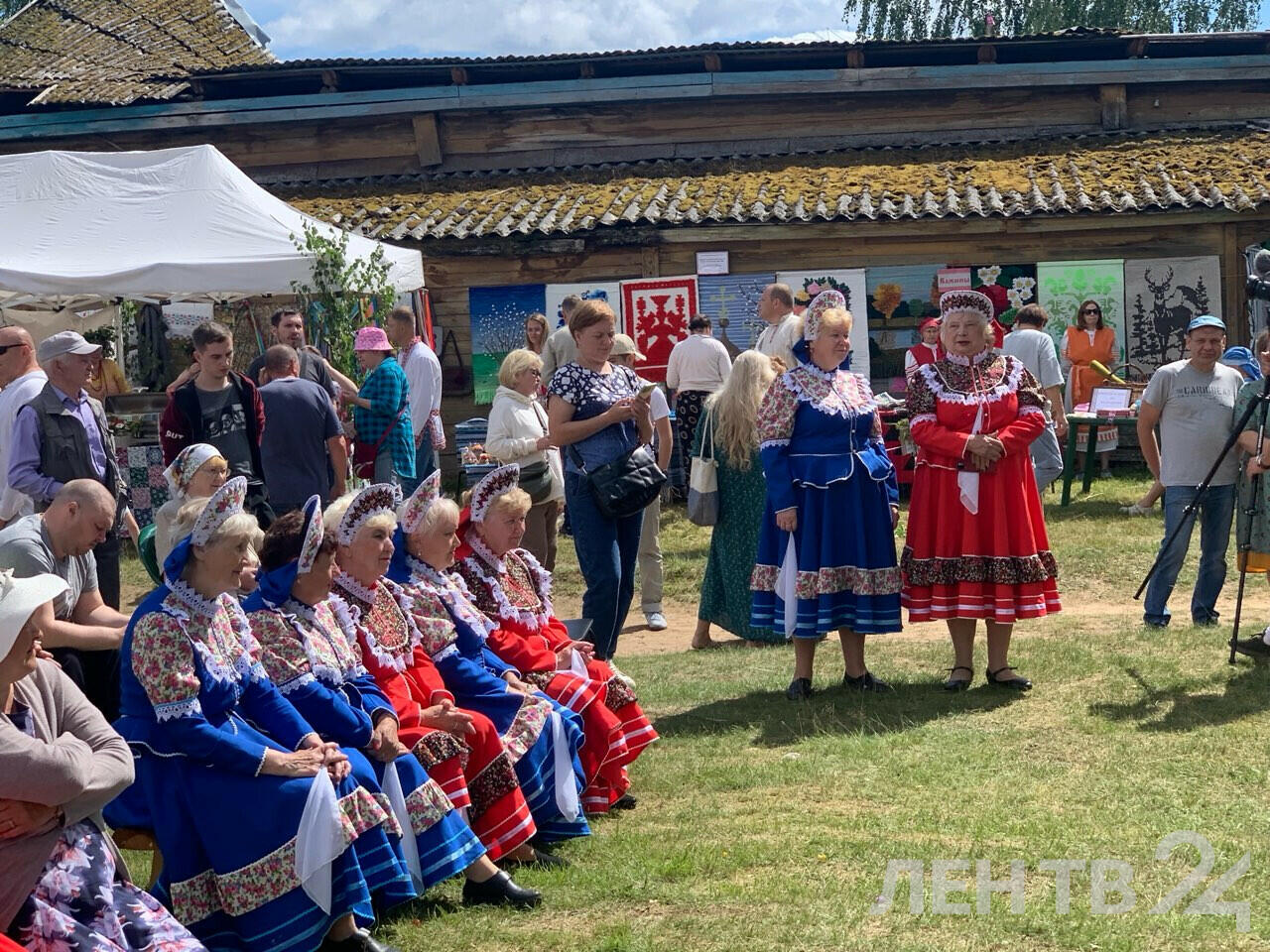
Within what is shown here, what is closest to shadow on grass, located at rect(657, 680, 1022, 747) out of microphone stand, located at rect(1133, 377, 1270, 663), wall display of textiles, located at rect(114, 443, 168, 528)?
microphone stand, located at rect(1133, 377, 1270, 663)

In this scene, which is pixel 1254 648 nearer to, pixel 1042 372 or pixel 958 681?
pixel 958 681

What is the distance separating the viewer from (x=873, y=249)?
16359mm

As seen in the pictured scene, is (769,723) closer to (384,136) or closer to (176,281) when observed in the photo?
(176,281)

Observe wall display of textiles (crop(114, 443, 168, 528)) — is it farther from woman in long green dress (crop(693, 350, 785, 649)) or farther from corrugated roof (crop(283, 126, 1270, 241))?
woman in long green dress (crop(693, 350, 785, 649))

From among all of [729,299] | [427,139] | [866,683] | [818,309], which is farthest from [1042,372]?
[427,139]

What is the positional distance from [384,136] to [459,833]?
53.8ft

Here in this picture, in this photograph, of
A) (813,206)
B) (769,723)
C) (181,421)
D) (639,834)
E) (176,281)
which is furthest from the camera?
(813,206)

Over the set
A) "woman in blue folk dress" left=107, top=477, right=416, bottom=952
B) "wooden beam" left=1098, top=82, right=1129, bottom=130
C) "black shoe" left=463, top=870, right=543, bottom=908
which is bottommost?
"black shoe" left=463, top=870, right=543, bottom=908

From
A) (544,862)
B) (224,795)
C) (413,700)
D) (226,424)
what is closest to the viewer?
(224,795)

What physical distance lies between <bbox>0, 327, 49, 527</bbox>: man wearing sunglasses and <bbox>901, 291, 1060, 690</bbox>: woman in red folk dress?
4.26m

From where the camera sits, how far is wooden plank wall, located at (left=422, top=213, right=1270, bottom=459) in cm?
1599

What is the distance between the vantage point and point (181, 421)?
8.25 meters

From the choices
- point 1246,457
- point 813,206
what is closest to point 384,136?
point 813,206

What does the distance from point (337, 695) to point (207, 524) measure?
70cm
